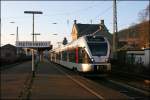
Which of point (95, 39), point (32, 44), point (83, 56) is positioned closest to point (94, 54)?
point (83, 56)

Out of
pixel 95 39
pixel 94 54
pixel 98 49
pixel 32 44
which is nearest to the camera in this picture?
pixel 94 54

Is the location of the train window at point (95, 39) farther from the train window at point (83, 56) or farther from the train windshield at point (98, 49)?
the train window at point (83, 56)

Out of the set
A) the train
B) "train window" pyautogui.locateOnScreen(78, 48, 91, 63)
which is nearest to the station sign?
"train window" pyautogui.locateOnScreen(78, 48, 91, 63)

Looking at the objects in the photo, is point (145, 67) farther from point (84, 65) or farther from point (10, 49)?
point (10, 49)

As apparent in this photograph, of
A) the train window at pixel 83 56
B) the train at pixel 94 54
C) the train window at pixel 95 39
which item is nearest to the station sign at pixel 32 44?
the train window at pixel 83 56

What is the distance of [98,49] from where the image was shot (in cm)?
2822

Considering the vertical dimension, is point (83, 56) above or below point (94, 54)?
below

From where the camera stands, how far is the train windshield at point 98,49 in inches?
1103

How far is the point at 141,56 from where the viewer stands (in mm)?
44562

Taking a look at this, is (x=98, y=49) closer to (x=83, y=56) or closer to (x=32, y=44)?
(x=83, y=56)

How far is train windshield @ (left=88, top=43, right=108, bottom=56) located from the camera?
1103 inches

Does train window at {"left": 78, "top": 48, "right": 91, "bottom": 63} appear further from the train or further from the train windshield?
the train windshield

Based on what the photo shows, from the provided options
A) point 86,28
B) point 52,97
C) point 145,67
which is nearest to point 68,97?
point 52,97

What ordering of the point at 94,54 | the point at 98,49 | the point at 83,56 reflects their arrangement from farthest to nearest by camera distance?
1. the point at 83,56
2. the point at 98,49
3. the point at 94,54
